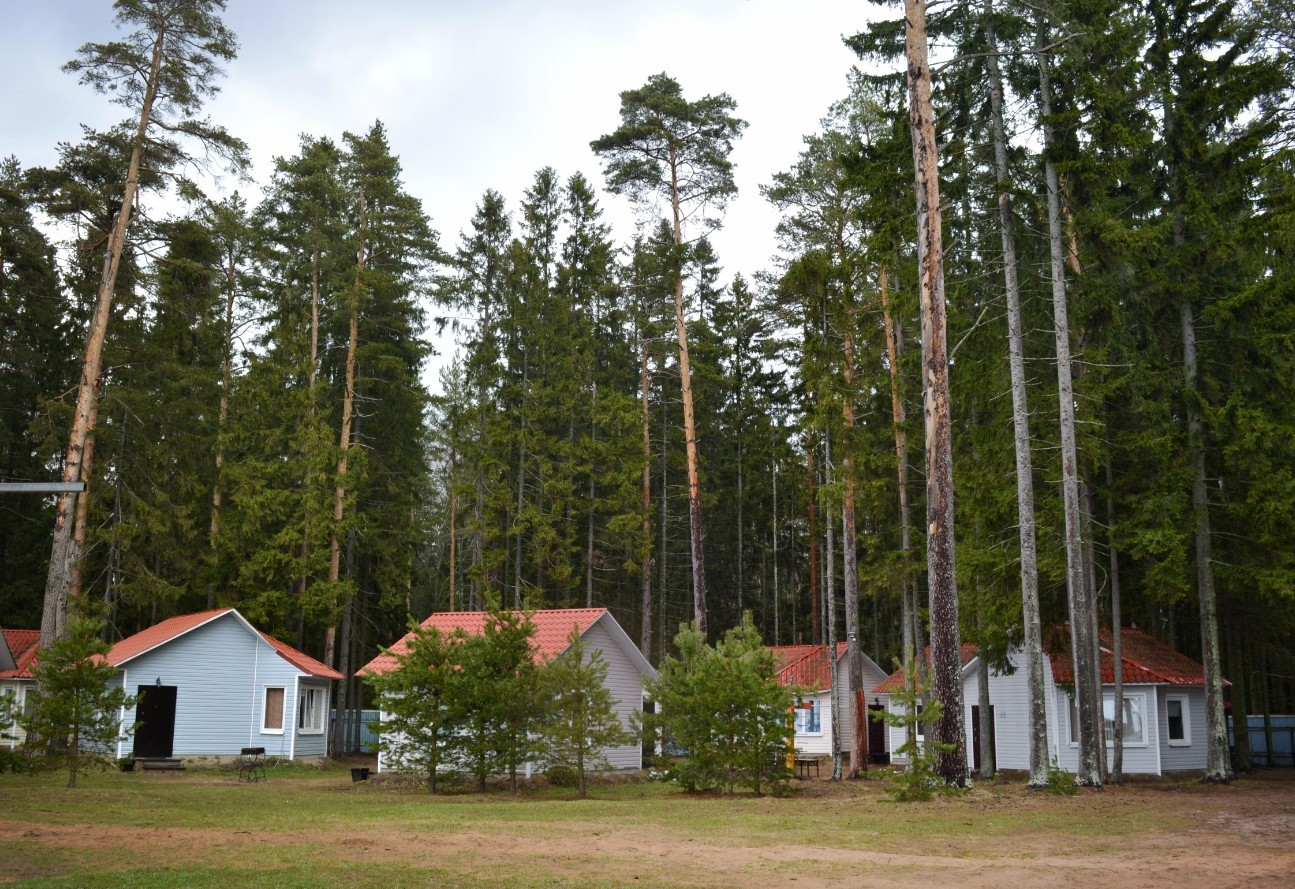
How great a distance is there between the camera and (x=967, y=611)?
23844 millimetres

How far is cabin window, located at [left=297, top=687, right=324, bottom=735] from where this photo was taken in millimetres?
32156

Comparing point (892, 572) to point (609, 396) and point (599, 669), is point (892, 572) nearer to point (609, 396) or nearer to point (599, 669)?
point (599, 669)

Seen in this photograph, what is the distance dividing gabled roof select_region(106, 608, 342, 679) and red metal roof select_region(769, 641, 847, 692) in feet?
47.6

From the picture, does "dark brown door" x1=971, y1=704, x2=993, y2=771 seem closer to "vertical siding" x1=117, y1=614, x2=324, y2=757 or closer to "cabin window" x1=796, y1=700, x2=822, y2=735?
"cabin window" x1=796, y1=700, x2=822, y2=735

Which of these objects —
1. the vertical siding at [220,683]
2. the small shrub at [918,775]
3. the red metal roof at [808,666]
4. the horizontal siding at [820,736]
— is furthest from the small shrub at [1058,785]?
the vertical siding at [220,683]

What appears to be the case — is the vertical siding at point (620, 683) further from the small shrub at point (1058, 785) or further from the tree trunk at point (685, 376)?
the small shrub at point (1058, 785)

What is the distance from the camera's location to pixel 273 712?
3127 centimetres

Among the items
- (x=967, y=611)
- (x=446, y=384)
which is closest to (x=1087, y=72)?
(x=967, y=611)

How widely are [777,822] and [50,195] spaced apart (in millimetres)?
20163

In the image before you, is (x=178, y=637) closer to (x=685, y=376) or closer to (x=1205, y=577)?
(x=685, y=376)

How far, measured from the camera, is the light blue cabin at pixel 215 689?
28.8 m

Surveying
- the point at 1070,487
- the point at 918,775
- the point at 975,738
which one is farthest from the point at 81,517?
the point at 975,738

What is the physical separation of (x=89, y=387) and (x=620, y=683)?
1531cm

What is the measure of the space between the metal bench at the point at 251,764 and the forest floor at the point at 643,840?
5894mm
